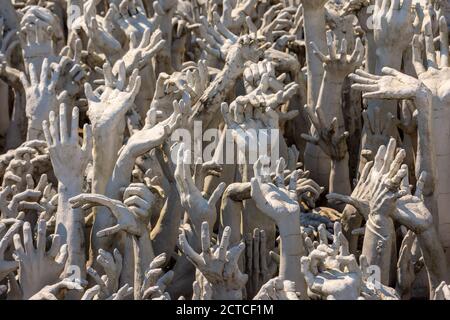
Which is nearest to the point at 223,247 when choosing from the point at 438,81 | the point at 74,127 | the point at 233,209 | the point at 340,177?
the point at 233,209

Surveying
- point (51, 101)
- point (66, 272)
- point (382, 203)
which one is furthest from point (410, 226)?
point (51, 101)

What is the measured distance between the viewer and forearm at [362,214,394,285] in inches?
454

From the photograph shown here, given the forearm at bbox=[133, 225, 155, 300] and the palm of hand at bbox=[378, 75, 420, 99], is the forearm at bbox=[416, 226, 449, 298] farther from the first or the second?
the forearm at bbox=[133, 225, 155, 300]

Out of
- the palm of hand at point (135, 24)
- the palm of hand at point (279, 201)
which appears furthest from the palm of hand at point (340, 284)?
the palm of hand at point (135, 24)

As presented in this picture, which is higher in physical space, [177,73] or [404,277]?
[177,73]

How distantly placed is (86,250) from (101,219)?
0.22m

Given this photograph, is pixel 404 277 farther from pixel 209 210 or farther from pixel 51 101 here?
pixel 51 101

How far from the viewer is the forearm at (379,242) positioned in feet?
37.8

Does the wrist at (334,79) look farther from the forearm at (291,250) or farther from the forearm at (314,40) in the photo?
the forearm at (291,250)

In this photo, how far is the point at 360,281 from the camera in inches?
412

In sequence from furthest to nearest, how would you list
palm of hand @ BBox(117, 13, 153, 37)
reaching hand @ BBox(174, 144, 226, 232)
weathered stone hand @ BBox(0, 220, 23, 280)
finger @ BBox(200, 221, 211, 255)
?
palm of hand @ BBox(117, 13, 153, 37) → reaching hand @ BBox(174, 144, 226, 232) → weathered stone hand @ BBox(0, 220, 23, 280) → finger @ BBox(200, 221, 211, 255)

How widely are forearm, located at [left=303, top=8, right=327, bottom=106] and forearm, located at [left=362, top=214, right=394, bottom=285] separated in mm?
1904

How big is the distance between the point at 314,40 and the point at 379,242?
213 centimetres

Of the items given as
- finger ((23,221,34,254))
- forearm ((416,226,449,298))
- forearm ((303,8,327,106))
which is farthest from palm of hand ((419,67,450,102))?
finger ((23,221,34,254))
